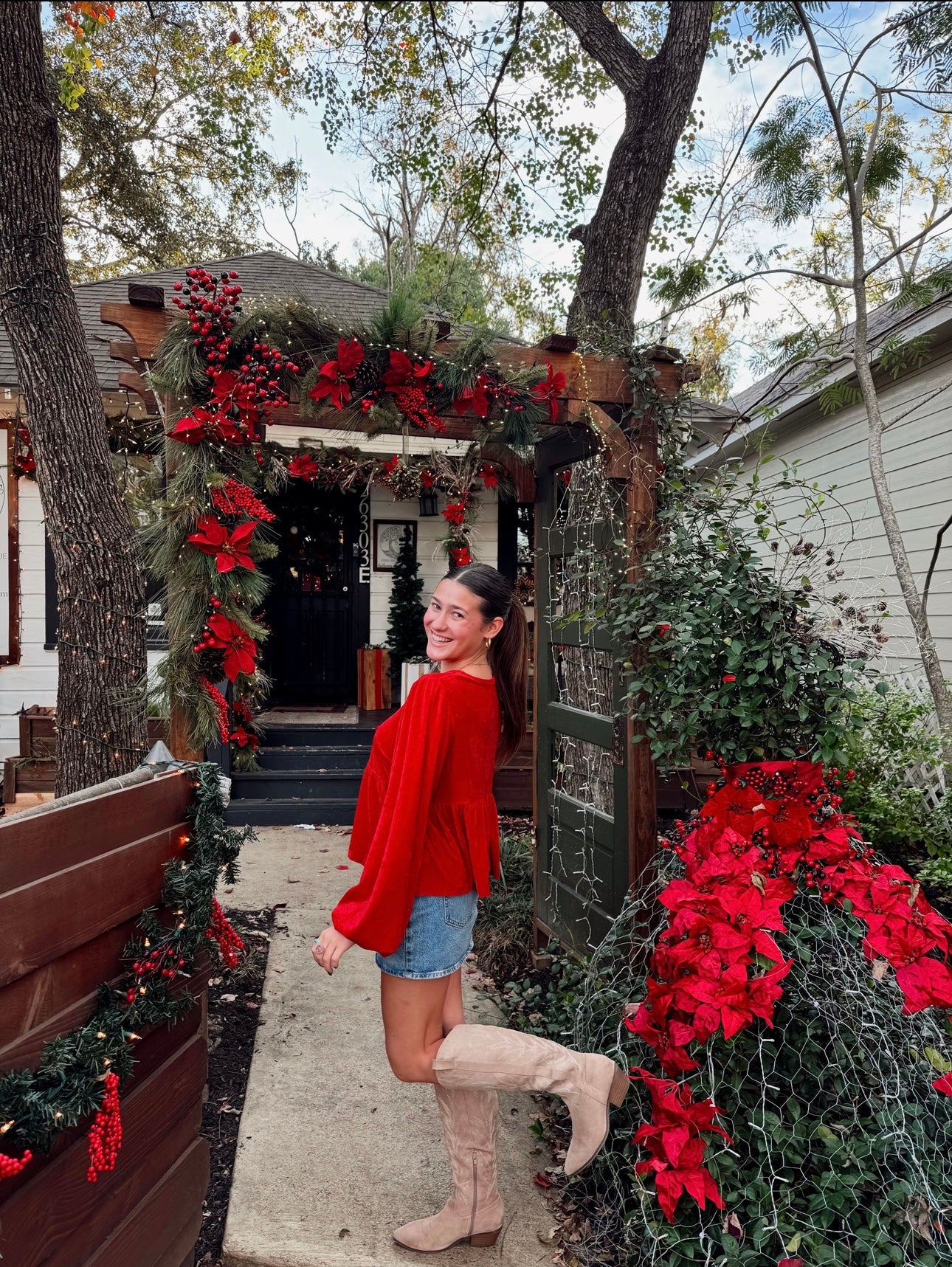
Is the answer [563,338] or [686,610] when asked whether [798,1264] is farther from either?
[563,338]

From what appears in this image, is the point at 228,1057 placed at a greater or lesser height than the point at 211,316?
lesser

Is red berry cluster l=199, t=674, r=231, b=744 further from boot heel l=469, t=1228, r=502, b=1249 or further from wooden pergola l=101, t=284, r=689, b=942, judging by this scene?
boot heel l=469, t=1228, r=502, b=1249

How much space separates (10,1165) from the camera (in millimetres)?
1220

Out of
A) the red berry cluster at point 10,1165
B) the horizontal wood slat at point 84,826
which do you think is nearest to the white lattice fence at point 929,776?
the horizontal wood slat at point 84,826

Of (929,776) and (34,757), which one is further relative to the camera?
(34,757)

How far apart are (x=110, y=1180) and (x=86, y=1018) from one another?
0.34 m

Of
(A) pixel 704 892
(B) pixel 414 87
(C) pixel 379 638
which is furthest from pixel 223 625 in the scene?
(B) pixel 414 87

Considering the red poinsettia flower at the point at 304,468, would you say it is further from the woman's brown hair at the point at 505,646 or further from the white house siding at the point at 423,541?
the white house siding at the point at 423,541

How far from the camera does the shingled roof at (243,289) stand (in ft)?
25.7

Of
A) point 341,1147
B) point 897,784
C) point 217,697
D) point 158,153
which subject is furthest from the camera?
point 158,153

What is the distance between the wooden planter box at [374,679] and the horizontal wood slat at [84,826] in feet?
23.2

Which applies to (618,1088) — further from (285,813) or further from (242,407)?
(285,813)

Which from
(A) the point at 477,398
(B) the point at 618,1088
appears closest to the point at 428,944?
(B) the point at 618,1088

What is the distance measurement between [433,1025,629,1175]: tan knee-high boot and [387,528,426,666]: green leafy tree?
7.00m
